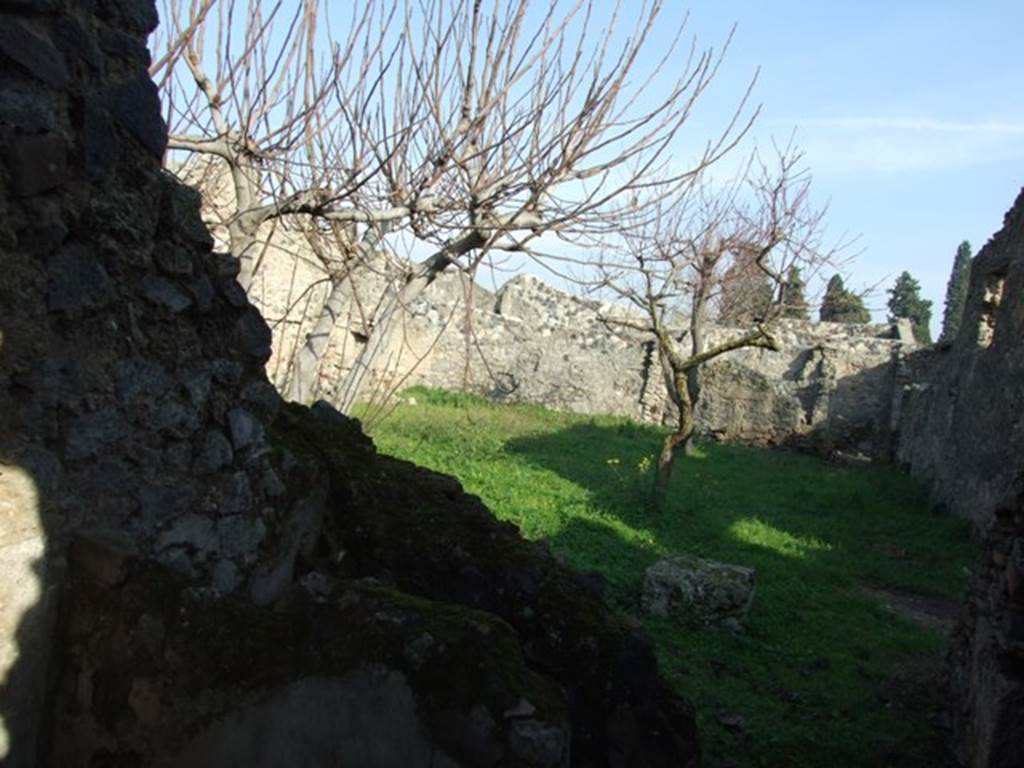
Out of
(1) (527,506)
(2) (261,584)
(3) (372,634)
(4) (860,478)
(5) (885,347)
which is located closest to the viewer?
(3) (372,634)

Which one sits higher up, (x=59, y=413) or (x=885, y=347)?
(x=885, y=347)

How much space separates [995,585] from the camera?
4879 millimetres

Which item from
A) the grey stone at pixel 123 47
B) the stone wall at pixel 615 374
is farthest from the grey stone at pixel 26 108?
the stone wall at pixel 615 374

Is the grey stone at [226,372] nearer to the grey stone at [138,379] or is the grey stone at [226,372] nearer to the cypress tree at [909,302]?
the grey stone at [138,379]

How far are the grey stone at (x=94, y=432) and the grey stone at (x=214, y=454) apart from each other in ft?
0.85

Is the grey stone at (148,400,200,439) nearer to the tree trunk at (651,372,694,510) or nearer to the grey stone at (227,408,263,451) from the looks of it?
the grey stone at (227,408,263,451)

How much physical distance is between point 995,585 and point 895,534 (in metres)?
6.04

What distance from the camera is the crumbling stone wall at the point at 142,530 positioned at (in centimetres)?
209

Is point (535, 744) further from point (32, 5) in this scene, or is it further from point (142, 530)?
point (32, 5)

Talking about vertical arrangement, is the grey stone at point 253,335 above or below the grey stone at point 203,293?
below

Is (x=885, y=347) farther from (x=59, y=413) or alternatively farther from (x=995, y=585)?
(x=59, y=413)

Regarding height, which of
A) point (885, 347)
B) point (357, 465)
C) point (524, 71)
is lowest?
point (357, 465)

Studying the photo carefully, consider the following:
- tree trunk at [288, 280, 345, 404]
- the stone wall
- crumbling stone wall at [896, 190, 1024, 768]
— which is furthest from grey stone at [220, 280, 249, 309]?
the stone wall

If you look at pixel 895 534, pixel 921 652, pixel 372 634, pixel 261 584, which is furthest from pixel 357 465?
pixel 895 534
